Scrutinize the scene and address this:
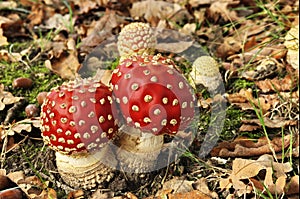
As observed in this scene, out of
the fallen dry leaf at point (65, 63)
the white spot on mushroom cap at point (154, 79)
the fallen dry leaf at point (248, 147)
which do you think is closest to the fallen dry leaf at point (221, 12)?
the fallen dry leaf at point (65, 63)

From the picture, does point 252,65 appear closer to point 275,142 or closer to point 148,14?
point 275,142

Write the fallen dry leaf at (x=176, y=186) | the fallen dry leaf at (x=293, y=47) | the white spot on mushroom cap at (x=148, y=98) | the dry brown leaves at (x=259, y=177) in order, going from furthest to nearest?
1. the fallen dry leaf at (x=293, y=47)
2. the fallen dry leaf at (x=176, y=186)
3. the dry brown leaves at (x=259, y=177)
4. the white spot on mushroom cap at (x=148, y=98)

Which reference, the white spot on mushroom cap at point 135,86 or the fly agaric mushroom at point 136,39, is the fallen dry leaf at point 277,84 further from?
the white spot on mushroom cap at point 135,86

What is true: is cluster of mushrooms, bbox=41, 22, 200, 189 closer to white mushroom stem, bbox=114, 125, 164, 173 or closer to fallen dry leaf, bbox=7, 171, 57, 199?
white mushroom stem, bbox=114, 125, 164, 173

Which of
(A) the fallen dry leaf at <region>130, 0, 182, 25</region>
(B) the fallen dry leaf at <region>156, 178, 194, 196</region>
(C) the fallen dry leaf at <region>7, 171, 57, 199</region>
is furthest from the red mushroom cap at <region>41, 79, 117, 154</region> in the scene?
(A) the fallen dry leaf at <region>130, 0, 182, 25</region>

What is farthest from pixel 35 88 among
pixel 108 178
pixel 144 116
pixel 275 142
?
pixel 275 142

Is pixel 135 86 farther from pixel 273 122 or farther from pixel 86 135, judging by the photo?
pixel 273 122

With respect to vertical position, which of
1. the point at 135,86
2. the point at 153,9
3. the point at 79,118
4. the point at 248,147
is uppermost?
the point at 153,9

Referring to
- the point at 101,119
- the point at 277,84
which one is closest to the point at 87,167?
the point at 101,119
